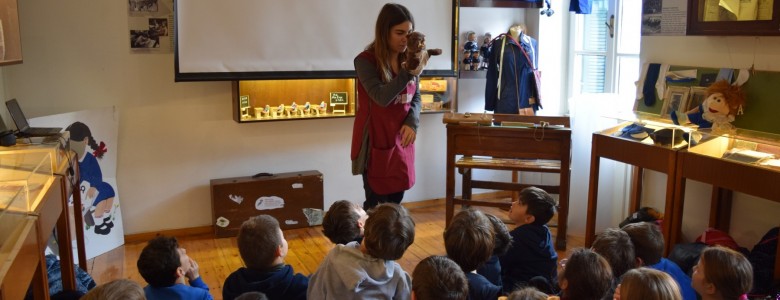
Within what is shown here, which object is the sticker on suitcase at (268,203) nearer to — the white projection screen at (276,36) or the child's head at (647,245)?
the white projection screen at (276,36)

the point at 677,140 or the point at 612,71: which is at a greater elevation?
the point at 612,71

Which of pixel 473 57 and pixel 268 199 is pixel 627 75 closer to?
pixel 473 57

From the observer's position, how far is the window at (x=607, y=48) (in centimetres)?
453

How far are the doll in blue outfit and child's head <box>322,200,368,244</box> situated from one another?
2.00 metres

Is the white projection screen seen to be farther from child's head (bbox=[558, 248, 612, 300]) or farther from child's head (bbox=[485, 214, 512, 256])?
child's head (bbox=[558, 248, 612, 300])

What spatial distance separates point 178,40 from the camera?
4094 mm

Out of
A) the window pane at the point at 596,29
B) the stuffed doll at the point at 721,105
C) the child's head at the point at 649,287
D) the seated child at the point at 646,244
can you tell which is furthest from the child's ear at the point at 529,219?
the window pane at the point at 596,29

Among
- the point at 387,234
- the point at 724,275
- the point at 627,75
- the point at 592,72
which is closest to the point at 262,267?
the point at 387,234

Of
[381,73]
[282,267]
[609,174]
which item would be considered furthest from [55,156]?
[609,174]

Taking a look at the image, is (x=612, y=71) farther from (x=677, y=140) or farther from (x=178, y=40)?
(x=178, y=40)

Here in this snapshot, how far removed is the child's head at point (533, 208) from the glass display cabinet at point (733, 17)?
1.35 m

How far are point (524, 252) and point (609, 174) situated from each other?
184cm

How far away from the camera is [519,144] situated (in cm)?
422

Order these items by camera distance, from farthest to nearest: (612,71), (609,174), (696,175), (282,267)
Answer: (612,71) < (609,174) < (696,175) < (282,267)
